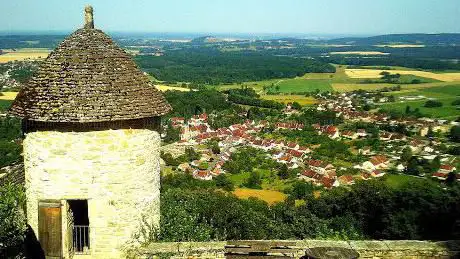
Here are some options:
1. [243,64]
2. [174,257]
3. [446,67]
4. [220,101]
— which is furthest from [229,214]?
[243,64]

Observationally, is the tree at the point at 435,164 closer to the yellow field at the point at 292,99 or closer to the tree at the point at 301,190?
the tree at the point at 301,190

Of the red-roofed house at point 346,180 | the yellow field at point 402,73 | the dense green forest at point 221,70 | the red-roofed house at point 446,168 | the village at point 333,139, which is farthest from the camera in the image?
the dense green forest at point 221,70

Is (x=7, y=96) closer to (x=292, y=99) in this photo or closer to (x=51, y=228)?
(x=292, y=99)

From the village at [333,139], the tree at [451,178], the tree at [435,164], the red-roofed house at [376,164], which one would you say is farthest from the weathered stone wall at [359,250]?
the tree at [435,164]

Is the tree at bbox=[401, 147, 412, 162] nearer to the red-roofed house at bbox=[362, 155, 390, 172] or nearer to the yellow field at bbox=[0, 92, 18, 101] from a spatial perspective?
the red-roofed house at bbox=[362, 155, 390, 172]

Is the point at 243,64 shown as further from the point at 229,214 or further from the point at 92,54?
the point at 92,54

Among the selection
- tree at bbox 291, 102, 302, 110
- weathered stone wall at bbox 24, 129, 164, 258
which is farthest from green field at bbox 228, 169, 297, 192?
tree at bbox 291, 102, 302, 110
